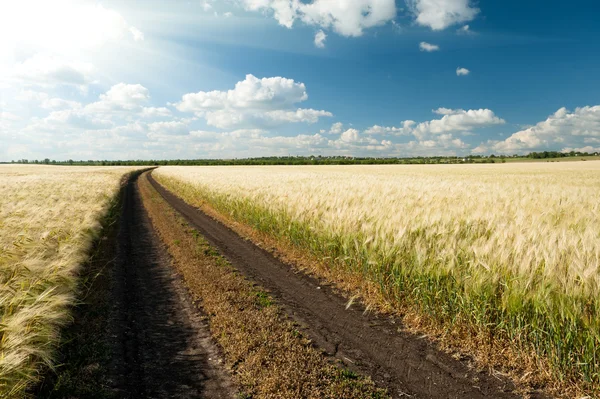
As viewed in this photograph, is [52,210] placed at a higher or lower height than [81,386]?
higher

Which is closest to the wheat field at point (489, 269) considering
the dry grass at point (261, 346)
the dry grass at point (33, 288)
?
the dry grass at point (261, 346)

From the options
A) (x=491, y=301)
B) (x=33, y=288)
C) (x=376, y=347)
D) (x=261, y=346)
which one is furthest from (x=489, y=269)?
(x=33, y=288)

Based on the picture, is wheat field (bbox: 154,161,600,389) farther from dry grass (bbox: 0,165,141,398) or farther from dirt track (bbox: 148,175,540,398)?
dry grass (bbox: 0,165,141,398)

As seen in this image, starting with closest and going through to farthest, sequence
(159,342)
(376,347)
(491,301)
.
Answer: (491,301) < (376,347) < (159,342)

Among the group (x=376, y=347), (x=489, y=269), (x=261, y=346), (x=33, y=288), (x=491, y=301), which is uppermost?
(x=489, y=269)

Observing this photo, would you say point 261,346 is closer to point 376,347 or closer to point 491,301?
point 376,347

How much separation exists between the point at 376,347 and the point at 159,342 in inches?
120

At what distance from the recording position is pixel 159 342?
4.41 metres

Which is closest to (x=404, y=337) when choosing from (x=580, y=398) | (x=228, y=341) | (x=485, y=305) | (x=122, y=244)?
(x=485, y=305)

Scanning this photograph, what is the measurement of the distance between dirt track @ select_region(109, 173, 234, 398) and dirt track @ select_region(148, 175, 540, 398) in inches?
58.0

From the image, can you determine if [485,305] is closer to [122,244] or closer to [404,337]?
[404,337]

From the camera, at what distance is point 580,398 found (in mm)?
2977

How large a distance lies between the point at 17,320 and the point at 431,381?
4.58 metres

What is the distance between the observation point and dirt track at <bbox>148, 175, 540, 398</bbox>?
3424 millimetres
